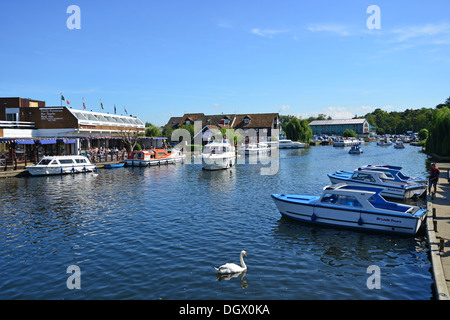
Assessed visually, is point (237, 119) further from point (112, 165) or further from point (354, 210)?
point (354, 210)

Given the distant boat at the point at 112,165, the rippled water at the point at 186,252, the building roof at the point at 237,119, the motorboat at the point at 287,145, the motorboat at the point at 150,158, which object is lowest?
the rippled water at the point at 186,252

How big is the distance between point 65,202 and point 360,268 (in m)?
21.2

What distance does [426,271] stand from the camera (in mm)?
13383

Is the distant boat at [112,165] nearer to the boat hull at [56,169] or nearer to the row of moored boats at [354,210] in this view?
the boat hull at [56,169]

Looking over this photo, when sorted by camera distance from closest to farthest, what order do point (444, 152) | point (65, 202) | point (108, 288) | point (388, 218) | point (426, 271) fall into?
point (108, 288), point (426, 271), point (388, 218), point (65, 202), point (444, 152)

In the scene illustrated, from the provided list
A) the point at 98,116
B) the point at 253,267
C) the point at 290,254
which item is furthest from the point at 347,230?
the point at 98,116

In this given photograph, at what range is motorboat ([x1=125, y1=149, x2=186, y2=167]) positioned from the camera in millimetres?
52594

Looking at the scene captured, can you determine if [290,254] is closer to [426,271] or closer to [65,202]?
[426,271]

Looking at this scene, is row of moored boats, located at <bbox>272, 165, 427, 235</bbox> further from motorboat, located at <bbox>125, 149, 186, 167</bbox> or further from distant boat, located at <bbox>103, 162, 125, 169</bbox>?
distant boat, located at <bbox>103, 162, 125, 169</bbox>

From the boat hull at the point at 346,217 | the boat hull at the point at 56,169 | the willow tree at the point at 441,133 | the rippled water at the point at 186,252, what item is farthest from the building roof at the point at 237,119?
the boat hull at the point at 346,217

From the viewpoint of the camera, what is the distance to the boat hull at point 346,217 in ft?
55.6

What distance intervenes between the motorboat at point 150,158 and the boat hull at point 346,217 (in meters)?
35.4

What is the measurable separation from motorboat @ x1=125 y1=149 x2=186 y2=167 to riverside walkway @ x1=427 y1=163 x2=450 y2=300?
1518 inches

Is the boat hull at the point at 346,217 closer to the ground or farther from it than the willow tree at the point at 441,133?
closer to the ground
